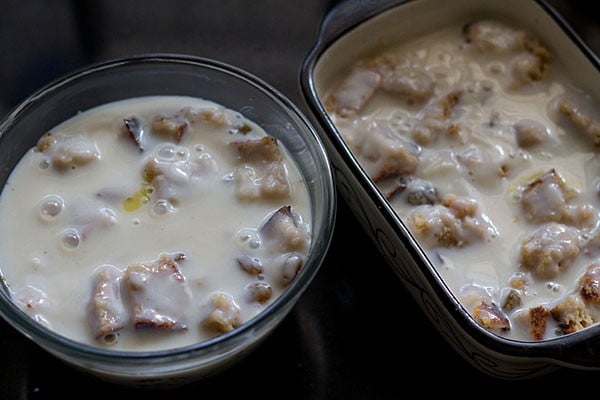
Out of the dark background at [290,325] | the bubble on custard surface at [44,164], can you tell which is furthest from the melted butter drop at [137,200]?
the dark background at [290,325]

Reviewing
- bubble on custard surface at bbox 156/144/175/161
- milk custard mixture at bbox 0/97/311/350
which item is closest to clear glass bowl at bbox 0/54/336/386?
milk custard mixture at bbox 0/97/311/350

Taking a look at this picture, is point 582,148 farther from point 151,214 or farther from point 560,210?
point 151,214

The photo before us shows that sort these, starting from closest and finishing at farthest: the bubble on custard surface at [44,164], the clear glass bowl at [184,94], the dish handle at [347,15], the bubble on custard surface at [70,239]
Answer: the clear glass bowl at [184,94] < the bubble on custard surface at [70,239] < the bubble on custard surface at [44,164] < the dish handle at [347,15]

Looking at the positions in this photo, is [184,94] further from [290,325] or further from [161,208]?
[290,325]

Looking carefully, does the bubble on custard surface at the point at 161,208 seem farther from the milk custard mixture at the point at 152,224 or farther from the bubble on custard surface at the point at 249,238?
the bubble on custard surface at the point at 249,238

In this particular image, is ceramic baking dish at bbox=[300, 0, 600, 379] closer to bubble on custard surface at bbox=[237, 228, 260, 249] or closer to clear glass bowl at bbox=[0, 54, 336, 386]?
clear glass bowl at bbox=[0, 54, 336, 386]

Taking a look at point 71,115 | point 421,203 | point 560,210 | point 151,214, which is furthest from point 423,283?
point 71,115

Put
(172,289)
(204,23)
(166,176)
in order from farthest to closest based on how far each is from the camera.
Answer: (204,23) < (166,176) < (172,289)
